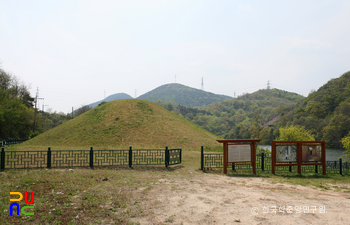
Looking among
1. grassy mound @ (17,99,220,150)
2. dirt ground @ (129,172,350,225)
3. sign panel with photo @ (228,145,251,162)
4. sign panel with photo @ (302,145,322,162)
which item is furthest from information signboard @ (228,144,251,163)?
grassy mound @ (17,99,220,150)

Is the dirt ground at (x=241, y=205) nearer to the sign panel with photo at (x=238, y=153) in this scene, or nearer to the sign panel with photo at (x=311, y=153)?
the sign panel with photo at (x=238, y=153)

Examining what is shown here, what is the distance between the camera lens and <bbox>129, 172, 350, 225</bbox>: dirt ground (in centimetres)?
528

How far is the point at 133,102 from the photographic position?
3978cm

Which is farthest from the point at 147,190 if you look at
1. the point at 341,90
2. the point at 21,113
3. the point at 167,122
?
the point at 341,90

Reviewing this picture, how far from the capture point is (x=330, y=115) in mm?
63438

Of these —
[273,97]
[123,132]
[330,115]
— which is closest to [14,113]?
[123,132]

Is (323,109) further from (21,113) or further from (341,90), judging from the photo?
(21,113)

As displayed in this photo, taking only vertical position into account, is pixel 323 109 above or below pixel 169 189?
above

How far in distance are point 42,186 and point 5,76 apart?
54.9m

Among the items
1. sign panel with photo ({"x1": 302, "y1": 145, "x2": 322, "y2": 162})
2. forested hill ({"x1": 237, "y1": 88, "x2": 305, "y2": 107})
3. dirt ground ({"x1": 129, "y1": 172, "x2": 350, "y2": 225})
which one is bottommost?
dirt ground ({"x1": 129, "y1": 172, "x2": 350, "y2": 225})

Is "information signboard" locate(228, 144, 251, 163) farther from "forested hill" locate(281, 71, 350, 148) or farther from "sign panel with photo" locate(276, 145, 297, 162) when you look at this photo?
"forested hill" locate(281, 71, 350, 148)

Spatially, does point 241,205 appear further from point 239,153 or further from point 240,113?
point 240,113

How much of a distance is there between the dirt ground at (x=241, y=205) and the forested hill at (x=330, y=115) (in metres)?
54.8

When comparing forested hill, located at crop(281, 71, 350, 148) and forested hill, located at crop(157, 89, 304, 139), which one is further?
forested hill, located at crop(157, 89, 304, 139)
